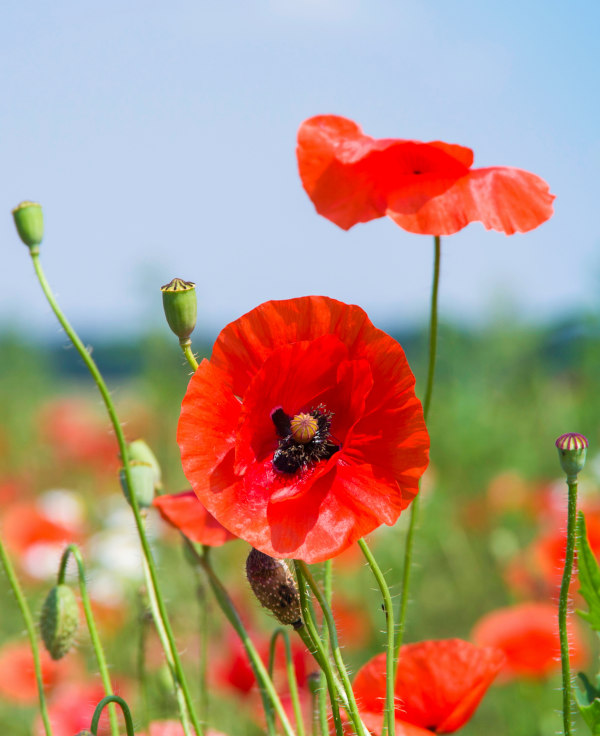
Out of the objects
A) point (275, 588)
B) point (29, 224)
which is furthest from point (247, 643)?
point (29, 224)

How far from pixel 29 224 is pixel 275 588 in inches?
10.4

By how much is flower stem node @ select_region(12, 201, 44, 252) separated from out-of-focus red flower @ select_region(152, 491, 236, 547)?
0.20 meters

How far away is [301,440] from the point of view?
524 mm

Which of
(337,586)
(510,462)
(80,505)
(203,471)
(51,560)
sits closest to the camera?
(203,471)

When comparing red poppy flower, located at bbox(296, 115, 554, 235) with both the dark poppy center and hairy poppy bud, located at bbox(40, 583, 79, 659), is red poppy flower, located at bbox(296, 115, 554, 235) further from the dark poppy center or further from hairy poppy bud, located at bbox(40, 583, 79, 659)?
hairy poppy bud, located at bbox(40, 583, 79, 659)

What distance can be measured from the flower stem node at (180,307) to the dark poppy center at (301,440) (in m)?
0.08

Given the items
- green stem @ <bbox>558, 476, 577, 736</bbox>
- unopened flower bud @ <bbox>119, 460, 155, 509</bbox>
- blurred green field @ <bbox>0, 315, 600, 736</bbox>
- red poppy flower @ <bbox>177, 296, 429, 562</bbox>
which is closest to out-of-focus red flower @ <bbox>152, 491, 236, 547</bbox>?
unopened flower bud @ <bbox>119, 460, 155, 509</bbox>

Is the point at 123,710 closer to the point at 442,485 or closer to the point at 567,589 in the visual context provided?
the point at 567,589

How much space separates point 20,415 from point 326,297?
4.83 metres

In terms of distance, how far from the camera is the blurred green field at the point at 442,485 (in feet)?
7.23

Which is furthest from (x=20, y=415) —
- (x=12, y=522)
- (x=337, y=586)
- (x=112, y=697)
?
(x=112, y=697)

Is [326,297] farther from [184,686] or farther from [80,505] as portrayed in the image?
[80,505]

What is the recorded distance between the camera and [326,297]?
51cm

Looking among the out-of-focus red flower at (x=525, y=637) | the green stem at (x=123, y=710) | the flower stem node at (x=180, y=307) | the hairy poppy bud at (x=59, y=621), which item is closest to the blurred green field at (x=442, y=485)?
the out-of-focus red flower at (x=525, y=637)
